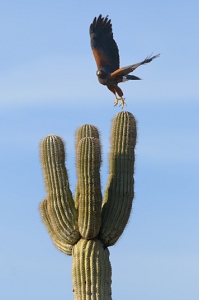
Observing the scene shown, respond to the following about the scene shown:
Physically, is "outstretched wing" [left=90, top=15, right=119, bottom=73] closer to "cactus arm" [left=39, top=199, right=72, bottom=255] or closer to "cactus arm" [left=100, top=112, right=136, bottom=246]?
"cactus arm" [left=100, top=112, right=136, bottom=246]

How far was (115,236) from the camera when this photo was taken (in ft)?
36.2

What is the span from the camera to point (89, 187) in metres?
10.8

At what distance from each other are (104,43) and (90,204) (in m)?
2.52

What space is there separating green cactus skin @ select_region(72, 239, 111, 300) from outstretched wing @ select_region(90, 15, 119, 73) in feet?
8.68

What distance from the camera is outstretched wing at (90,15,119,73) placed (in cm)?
1189

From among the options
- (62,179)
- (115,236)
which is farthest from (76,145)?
(115,236)

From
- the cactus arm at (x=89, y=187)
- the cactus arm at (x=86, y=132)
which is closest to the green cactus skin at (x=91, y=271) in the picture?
the cactus arm at (x=89, y=187)

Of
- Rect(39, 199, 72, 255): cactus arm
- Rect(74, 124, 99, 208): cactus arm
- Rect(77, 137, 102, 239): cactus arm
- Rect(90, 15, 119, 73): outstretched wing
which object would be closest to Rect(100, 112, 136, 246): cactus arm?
Rect(77, 137, 102, 239): cactus arm

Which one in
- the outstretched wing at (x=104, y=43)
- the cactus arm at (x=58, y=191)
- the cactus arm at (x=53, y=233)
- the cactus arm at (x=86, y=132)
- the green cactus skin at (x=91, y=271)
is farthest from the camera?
the outstretched wing at (x=104, y=43)

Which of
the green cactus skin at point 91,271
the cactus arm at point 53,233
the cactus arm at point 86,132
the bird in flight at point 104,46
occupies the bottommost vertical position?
the green cactus skin at point 91,271

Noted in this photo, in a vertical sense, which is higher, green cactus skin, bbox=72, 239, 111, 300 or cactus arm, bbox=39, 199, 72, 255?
cactus arm, bbox=39, 199, 72, 255

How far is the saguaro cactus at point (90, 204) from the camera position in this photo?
10.7 metres

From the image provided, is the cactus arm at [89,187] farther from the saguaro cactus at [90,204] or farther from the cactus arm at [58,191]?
the cactus arm at [58,191]

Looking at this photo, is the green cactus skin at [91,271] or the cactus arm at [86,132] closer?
the green cactus skin at [91,271]
